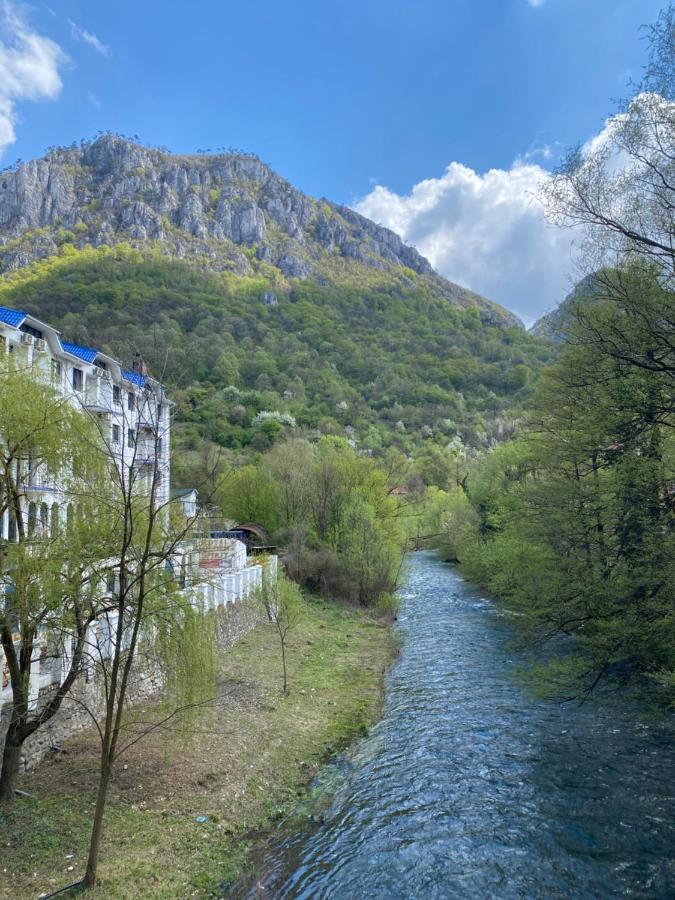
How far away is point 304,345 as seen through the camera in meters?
116

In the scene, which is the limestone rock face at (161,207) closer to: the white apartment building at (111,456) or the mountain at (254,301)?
the mountain at (254,301)

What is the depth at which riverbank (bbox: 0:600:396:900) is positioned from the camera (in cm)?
893

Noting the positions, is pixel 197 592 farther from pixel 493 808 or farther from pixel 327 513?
pixel 327 513

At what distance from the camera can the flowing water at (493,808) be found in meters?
9.32

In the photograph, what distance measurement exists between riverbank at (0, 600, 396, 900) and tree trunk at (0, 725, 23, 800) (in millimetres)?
323

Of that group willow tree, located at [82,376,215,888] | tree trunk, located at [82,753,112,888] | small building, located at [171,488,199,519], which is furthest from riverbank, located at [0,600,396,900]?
small building, located at [171,488,199,519]

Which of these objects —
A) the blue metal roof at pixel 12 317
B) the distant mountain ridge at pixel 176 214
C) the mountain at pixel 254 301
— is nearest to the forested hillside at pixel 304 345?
the mountain at pixel 254 301

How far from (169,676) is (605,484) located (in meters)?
12.6

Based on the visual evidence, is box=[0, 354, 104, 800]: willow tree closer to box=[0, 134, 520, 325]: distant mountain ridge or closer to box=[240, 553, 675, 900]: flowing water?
box=[240, 553, 675, 900]: flowing water

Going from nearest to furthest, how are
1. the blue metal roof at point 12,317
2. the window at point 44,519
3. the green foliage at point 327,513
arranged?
the window at point 44,519
the blue metal roof at point 12,317
the green foliage at point 327,513

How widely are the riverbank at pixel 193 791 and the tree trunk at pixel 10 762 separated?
32cm

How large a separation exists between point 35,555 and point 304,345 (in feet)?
359

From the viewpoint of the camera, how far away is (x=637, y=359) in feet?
37.1

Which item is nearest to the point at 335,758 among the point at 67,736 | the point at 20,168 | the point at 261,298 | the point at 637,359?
the point at 67,736
